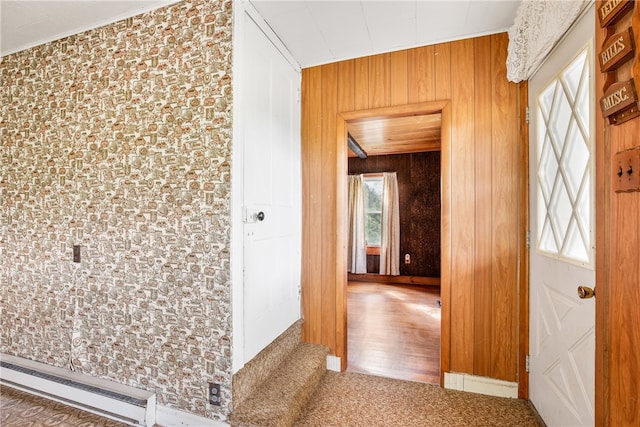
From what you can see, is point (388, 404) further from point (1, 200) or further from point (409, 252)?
point (409, 252)

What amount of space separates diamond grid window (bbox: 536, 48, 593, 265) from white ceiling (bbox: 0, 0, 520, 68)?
700 millimetres

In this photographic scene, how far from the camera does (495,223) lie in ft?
6.60

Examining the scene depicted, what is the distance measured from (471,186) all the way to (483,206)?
166 mm

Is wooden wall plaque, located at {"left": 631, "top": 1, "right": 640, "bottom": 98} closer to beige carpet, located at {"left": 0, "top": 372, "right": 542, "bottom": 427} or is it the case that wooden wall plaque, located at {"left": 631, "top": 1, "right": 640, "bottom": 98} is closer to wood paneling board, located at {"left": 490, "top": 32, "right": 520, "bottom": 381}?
wood paneling board, located at {"left": 490, "top": 32, "right": 520, "bottom": 381}

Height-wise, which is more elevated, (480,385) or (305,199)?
(305,199)

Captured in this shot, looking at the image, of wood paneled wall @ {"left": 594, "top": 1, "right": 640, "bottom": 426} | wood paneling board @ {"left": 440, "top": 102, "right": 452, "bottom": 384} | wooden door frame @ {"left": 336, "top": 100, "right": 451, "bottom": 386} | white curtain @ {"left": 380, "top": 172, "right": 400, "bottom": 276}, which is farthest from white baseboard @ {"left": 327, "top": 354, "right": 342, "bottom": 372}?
white curtain @ {"left": 380, "top": 172, "right": 400, "bottom": 276}

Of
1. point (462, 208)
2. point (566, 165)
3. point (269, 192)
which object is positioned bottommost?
point (462, 208)

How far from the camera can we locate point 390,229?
584 cm

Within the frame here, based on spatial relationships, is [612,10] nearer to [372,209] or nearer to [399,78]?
[399,78]

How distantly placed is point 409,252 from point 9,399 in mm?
5546

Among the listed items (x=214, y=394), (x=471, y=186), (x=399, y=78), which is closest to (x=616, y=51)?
(x=471, y=186)

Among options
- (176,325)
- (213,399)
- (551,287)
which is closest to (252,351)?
(213,399)

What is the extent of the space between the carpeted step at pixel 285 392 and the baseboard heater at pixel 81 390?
62 centimetres

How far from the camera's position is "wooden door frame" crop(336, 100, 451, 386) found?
2113 mm
